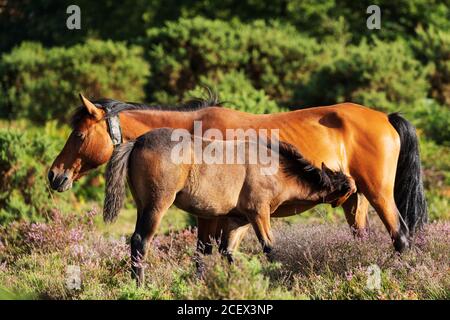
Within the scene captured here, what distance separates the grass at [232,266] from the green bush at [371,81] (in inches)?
270

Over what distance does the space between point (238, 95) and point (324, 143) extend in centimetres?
445

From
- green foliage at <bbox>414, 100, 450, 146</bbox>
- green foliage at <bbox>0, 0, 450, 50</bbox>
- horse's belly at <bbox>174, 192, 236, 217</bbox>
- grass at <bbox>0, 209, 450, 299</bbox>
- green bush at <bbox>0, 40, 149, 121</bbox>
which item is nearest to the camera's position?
grass at <bbox>0, 209, 450, 299</bbox>

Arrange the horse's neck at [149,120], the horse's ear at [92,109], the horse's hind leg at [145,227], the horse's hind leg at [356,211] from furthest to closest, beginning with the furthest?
the horse's hind leg at [356,211], the horse's neck at [149,120], the horse's ear at [92,109], the horse's hind leg at [145,227]

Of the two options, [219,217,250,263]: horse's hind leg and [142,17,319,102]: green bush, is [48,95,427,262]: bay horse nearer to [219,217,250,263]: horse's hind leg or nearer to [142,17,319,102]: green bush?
[219,217,250,263]: horse's hind leg

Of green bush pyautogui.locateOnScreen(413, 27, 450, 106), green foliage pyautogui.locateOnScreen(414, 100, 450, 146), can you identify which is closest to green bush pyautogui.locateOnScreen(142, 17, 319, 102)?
green bush pyautogui.locateOnScreen(413, 27, 450, 106)

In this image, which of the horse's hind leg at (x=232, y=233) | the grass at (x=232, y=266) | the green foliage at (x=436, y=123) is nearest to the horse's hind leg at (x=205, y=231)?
the grass at (x=232, y=266)

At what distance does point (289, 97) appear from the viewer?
1895 cm

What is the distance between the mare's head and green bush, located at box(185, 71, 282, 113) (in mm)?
1698

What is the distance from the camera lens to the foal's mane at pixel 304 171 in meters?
8.09

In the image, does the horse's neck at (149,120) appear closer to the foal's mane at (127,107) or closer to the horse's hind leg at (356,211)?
the foal's mane at (127,107)

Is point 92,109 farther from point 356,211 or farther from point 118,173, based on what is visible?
point 356,211

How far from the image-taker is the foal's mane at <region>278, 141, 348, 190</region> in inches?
318
